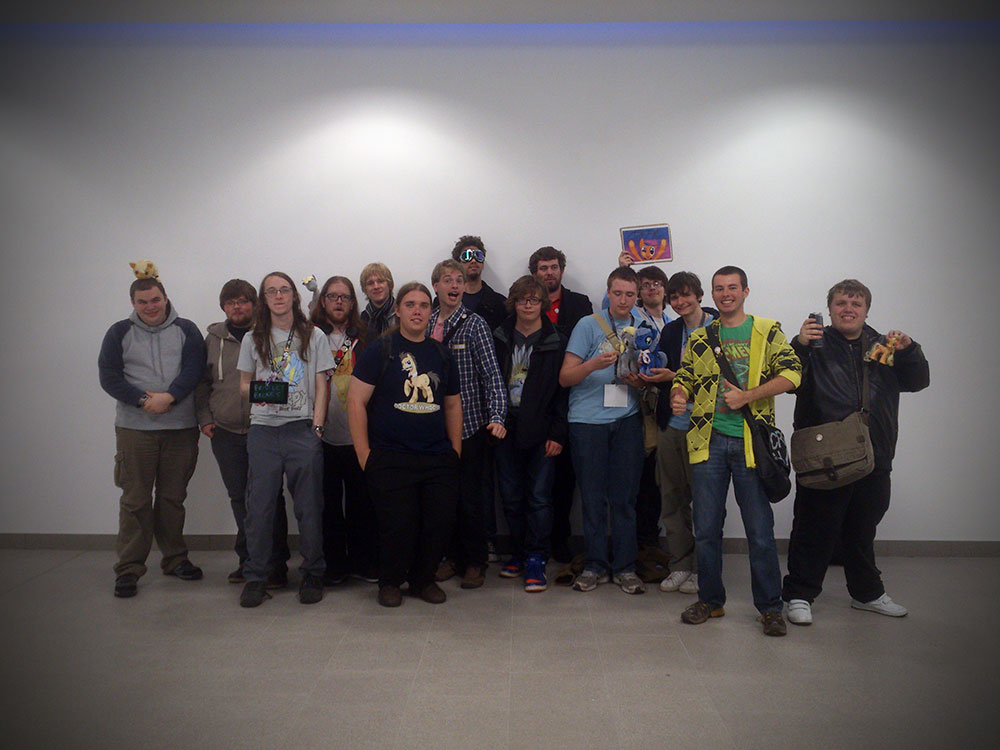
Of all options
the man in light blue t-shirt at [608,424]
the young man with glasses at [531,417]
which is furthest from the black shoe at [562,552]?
the man in light blue t-shirt at [608,424]

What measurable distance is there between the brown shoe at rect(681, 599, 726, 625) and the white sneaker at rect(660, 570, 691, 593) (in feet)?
1.06

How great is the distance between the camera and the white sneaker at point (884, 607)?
3270 mm

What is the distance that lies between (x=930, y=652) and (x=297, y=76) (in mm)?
4565

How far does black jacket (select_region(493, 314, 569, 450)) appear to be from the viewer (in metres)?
3.63

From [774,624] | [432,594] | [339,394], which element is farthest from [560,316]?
[774,624]

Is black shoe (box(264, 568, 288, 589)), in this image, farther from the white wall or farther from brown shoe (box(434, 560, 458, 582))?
the white wall

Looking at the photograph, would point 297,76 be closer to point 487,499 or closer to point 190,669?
point 487,499

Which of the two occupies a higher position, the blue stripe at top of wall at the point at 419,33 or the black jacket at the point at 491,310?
the blue stripe at top of wall at the point at 419,33

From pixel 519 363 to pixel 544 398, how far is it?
9.4 inches

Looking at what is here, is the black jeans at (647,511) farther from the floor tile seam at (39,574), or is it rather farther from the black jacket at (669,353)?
the floor tile seam at (39,574)

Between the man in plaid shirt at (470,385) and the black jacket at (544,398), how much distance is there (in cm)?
14

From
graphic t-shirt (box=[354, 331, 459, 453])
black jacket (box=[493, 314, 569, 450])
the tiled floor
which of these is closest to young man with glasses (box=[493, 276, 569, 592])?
black jacket (box=[493, 314, 569, 450])

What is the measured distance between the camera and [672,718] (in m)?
2.38

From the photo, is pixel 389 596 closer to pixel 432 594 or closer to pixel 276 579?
pixel 432 594
